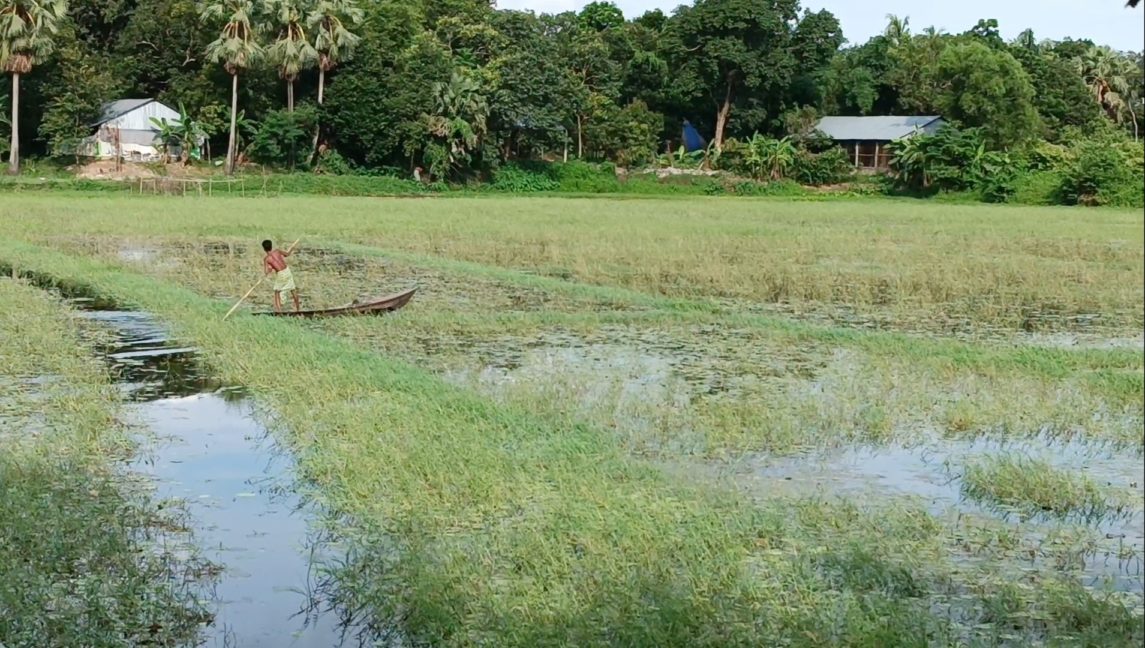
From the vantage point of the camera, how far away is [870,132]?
46.8m

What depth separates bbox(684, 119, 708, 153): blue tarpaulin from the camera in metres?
51.8

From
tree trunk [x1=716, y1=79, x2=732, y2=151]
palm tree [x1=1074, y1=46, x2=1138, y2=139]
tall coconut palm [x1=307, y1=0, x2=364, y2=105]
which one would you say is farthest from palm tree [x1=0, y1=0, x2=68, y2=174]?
palm tree [x1=1074, y1=46, x2=1138, y2=139]

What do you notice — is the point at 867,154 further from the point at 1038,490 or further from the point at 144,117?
the point at 1038,490

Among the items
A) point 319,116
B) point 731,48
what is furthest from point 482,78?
point 731,48

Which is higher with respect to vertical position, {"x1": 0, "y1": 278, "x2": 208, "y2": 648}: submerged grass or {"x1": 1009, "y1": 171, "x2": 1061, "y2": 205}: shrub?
{"x1": 1009, "y1": 171, "x2": 1061, "y2": 205}: shrub

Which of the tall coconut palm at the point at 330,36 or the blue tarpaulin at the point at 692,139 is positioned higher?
the tall coconut palm at the point at 330,36

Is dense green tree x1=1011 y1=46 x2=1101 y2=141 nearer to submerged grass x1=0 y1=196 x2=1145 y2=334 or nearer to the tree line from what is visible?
the tree line

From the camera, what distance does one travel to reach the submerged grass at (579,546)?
4398 mm

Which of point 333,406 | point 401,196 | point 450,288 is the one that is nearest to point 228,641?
point 333,406

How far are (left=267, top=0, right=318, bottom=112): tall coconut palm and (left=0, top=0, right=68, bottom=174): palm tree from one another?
22.0ft

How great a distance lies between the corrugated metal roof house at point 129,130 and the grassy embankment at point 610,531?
34.9m

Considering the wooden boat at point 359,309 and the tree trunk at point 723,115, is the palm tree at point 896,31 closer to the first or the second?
the tree trunk at point 723,115

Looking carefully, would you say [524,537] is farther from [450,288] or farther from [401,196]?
[401,196]

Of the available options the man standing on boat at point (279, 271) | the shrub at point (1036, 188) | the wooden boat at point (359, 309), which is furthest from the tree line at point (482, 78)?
the man standing on boat at point (279, 271)
